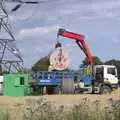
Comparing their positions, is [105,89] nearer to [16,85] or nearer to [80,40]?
[80,40]

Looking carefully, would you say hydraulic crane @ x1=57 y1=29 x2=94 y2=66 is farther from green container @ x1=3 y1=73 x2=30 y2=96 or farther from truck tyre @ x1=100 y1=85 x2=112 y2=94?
green container @ x1=3 y1=73 x2=30 y2=96

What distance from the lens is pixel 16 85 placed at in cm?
5334

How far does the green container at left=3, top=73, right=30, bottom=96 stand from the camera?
5322cm

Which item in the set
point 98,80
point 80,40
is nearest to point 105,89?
point 98,80

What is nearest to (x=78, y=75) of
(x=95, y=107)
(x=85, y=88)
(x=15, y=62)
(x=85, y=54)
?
(x=85, y=88)

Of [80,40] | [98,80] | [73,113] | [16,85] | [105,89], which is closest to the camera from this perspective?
[73,113]

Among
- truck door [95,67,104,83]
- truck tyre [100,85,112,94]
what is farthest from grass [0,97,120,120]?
truck door [95,67,104,83]

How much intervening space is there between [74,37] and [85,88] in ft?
19.0

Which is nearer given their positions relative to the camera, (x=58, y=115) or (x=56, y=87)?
(x=58, y=115)

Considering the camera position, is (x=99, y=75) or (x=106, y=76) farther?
(x=99, y=75)

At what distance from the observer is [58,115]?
15.6m

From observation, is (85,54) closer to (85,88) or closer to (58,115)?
(85,88)

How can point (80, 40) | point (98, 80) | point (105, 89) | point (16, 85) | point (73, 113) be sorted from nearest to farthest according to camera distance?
point (73, 113)
point (16, 85)
point (105, 89)
point (98, 80)
point (80, 40)

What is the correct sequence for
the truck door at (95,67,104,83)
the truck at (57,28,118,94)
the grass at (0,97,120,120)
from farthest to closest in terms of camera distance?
the truck door at (95,67,104,83) < the truck at (57,28,118,94) < the grass at (0,97,120,120)
